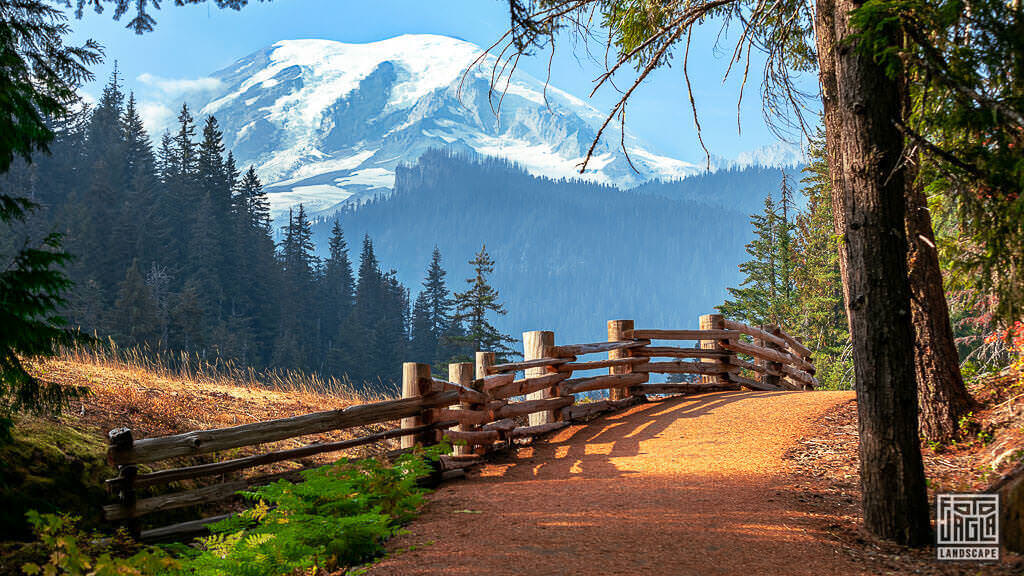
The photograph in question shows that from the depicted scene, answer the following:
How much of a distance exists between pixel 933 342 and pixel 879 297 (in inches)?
99.8

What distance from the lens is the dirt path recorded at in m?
4.36

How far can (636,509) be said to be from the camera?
5.62 m

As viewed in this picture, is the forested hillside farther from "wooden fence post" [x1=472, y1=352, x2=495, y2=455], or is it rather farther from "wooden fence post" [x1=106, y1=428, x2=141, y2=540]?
"wooden fence post" [x1=106, y1=428, x2=141, y2=540]

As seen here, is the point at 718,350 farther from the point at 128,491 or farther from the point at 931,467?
the point at 128,491

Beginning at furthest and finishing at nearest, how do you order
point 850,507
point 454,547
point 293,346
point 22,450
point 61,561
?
point 293,346 < point 22,450 < point 850,507 < point 454,547 < point 61,561

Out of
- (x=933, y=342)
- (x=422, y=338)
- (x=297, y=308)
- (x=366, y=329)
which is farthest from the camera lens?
(x=422, y=338)

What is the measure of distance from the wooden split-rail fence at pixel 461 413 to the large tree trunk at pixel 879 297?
14.6 feet

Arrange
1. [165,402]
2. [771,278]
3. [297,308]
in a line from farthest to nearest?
[297,308] → [771,278] → [165,402]

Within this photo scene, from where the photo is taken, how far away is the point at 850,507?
5.93 meters

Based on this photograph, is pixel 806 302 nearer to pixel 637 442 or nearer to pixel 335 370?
pixel 637 442

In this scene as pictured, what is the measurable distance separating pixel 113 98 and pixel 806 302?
216 feet

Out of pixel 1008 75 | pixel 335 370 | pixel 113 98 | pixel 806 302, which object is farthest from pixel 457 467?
pixel 113 98

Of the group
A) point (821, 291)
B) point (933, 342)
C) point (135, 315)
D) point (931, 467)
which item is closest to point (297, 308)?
point (135, 315)

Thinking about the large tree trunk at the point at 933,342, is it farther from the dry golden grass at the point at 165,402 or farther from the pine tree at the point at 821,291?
the pine tree at the point at 821,291
